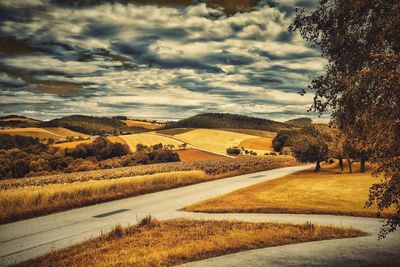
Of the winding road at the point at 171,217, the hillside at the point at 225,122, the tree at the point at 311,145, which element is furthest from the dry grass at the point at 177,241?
the hillside at the point at 225,122

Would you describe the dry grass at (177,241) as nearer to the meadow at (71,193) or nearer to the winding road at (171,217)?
the winding road at (171,217)

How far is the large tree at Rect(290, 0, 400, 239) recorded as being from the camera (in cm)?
757

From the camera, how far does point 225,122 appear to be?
594 ft

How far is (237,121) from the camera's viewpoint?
7259 inches

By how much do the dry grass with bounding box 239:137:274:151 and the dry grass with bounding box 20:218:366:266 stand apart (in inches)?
3463

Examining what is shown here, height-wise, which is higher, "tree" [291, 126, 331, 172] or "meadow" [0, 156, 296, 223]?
"tree" [291, 126, 331, 172]

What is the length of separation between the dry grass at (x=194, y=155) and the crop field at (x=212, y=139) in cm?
751

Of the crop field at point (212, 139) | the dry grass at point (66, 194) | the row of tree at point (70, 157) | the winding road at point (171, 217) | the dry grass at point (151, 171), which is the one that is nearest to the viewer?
the winding road at point (171, 217)

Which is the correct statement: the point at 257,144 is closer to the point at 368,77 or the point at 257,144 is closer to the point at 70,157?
the point at 70,157

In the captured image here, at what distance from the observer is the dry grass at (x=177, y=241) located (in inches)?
461

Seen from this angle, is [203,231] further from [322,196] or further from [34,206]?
[322,196]

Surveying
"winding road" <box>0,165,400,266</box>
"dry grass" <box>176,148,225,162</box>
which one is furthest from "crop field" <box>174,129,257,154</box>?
"winding road" <box>0,165,400,266</box>

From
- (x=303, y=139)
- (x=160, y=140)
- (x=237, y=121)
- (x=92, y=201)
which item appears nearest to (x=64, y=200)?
(x=92, y=201)

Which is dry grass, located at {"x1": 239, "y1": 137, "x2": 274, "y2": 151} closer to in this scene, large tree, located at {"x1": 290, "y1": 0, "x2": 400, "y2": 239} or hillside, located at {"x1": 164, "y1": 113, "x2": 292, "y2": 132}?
hillside, located at {"x1": 164, "y1": 113, "x2": 292, "y2": 132}
